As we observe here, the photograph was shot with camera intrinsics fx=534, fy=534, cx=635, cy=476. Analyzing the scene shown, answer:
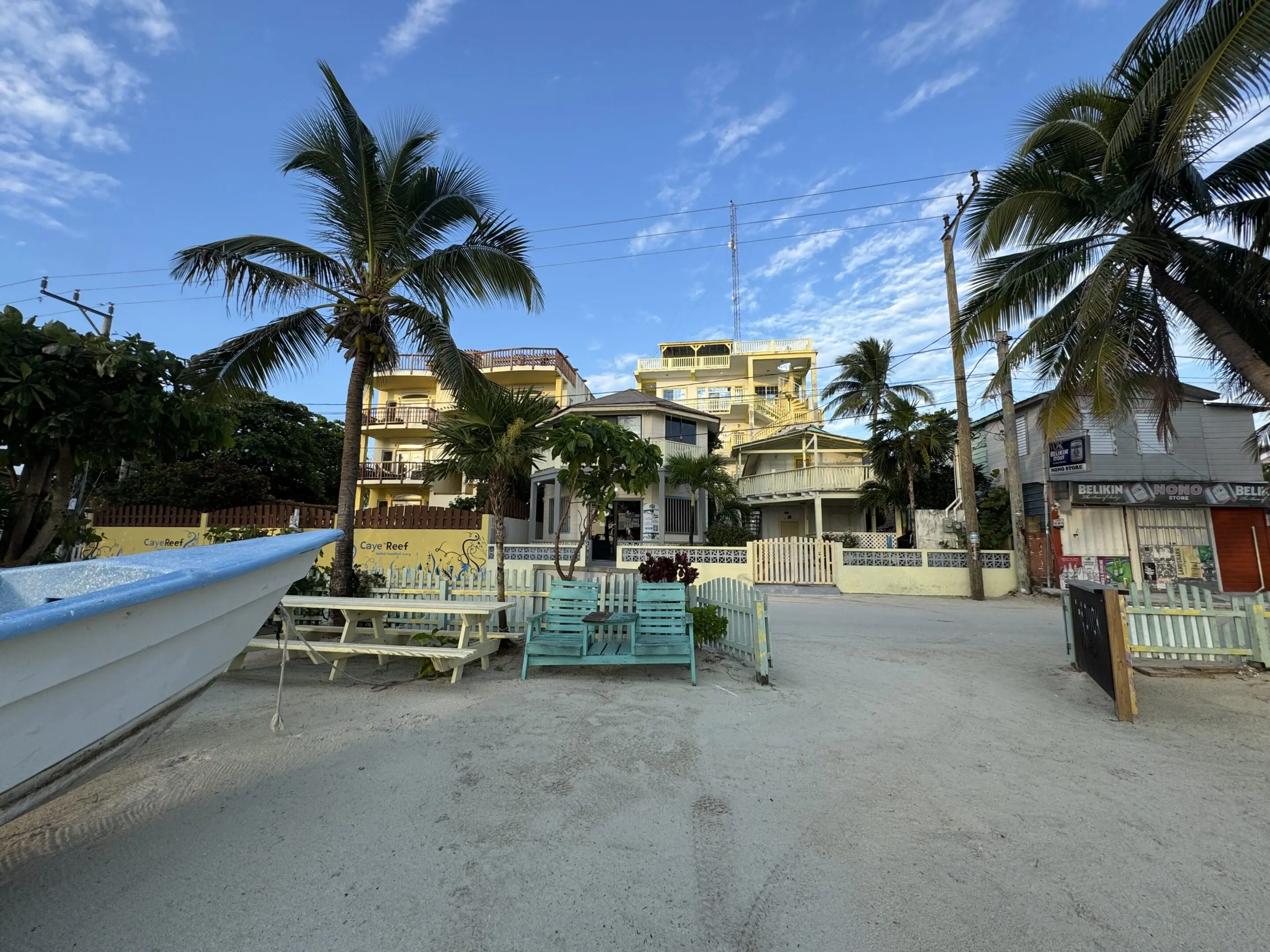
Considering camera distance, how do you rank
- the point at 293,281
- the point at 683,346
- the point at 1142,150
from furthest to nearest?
the point at 683,346 → the point at 293,281 → the point at 1142,150

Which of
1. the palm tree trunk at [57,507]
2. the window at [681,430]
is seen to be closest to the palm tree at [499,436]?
the palm tree trunk at [57,507]

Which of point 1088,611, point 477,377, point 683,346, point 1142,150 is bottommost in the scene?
point 1088,611

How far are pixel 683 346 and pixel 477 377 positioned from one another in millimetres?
39601

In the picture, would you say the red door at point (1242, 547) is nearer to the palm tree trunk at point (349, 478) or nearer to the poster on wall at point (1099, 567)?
the poster on wall at point (1099, 567)

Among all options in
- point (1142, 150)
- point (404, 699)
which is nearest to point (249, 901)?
point (404, 699)

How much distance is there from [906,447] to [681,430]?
9.28m

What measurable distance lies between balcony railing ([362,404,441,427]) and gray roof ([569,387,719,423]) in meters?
8.64

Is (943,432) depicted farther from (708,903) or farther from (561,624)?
(708,903)

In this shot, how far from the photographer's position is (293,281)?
7.57 metres

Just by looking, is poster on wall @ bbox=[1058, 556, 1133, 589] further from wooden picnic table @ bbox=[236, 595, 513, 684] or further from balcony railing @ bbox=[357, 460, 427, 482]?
balcony railing @ bbox=[357, 460, 427, 482]

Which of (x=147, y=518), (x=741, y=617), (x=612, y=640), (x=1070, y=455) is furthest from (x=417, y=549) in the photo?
(x=1070, y=455)

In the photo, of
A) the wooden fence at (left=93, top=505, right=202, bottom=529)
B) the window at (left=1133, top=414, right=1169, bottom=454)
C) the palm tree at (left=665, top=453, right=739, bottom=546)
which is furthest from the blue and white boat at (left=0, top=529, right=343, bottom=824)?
the window at (left=1133, top=414, right=1169, bottom=454)

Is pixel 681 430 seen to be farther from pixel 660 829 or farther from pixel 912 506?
pixel 660 829

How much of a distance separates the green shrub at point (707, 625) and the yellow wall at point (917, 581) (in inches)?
429
